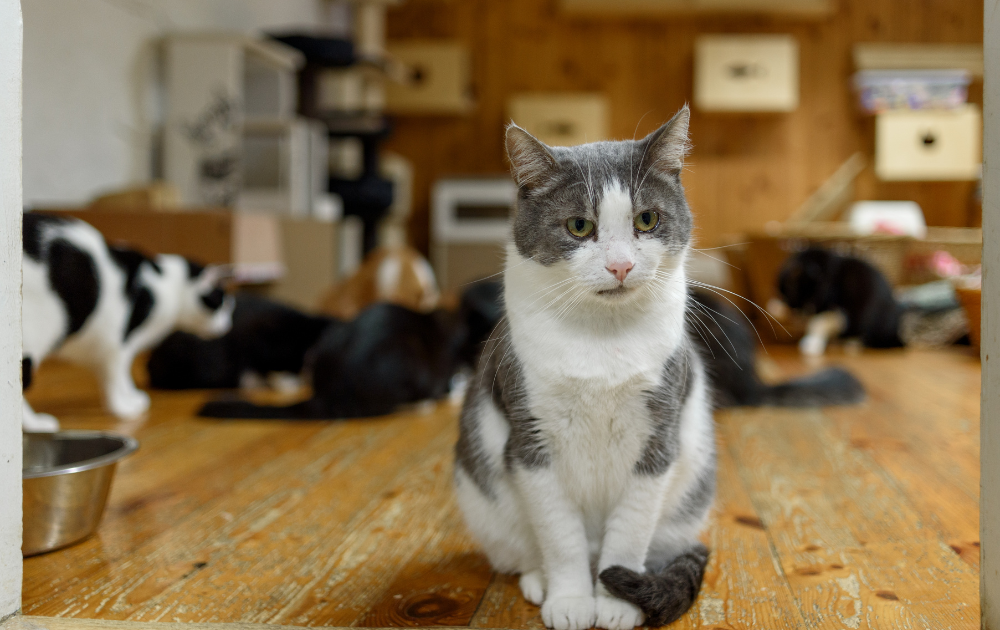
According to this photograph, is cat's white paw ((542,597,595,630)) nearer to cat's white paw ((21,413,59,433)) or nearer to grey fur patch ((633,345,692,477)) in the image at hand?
grey fur patch ((633,345,692,477))

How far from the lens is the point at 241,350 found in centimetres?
264

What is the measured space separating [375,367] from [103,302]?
27.3 inches

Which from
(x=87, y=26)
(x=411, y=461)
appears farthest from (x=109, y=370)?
(x=87, y=26)

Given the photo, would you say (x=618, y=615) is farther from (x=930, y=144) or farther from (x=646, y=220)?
(x=930, y=144)

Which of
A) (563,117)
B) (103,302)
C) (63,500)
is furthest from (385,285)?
(563,117)

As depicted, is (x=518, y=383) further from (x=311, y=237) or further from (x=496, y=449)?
(x=311, y=237)

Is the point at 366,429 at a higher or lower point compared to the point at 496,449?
lower

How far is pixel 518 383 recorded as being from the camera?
95 centimetres

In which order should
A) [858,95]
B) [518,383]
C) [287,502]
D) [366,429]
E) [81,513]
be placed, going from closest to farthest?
1. [518,383]
2. [81,513]
3. [287,502]
4. [366,429]
5. [858,95]

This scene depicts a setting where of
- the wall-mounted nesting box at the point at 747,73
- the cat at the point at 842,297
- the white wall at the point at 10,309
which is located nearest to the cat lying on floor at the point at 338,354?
the white wall at the point at 10,309

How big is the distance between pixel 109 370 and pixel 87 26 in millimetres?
1446

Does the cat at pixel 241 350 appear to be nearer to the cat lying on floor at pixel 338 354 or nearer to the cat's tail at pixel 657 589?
the cat lying on floor at pixel 338 354

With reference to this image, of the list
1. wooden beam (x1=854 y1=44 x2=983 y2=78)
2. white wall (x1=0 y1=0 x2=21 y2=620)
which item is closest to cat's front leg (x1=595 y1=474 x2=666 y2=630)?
white wall (x1=0 y1=0 x2=21 y2=620)

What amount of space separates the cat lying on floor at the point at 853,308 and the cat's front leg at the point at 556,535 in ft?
10.1
